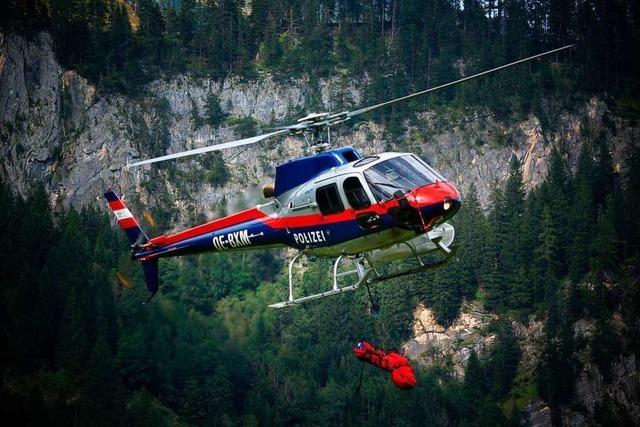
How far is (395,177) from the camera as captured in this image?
30578 mm

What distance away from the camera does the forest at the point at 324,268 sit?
5388cm

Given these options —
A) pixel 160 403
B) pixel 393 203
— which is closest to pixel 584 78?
pixel 160 403

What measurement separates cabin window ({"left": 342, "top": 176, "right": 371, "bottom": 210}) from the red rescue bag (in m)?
4.15

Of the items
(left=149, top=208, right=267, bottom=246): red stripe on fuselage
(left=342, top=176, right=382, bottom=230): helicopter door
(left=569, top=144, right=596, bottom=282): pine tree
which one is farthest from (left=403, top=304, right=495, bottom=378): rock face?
(left=342, top=176, right=382, bottom=230): helicopter door

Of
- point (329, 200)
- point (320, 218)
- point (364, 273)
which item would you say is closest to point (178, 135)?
point (364, 273)

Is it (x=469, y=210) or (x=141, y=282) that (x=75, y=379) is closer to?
(x=141, y=282)

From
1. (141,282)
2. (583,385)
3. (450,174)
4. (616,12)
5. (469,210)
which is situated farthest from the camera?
(616,12)

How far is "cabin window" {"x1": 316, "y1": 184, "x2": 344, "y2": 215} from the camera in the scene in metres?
31.3

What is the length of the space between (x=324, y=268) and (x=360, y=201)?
215 ft

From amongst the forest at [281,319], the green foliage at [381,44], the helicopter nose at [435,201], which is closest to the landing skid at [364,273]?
the helicopter nose at [435,201]

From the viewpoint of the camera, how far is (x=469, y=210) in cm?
10475

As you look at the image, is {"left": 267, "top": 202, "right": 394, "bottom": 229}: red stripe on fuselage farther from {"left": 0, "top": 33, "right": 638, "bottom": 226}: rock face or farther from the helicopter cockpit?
{"left": 0, "top": 33, "right": 638, "bottom": 226}: rock face

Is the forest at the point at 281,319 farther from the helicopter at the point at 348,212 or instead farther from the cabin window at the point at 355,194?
the cabin window at the point at 355,194

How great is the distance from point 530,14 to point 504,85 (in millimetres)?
11024
